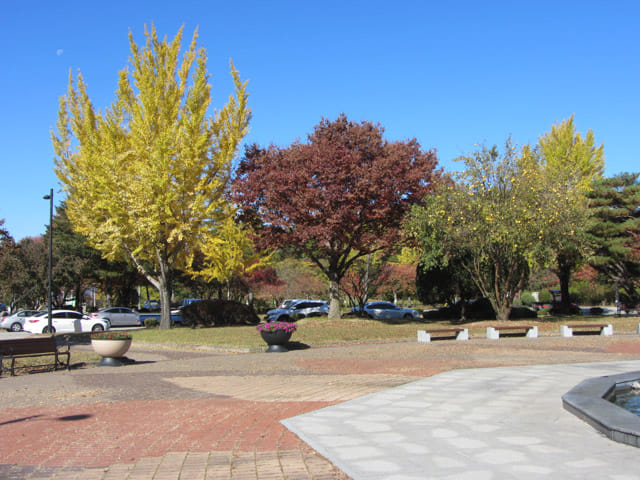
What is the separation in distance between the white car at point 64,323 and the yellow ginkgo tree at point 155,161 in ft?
17.5

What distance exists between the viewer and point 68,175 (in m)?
29.5

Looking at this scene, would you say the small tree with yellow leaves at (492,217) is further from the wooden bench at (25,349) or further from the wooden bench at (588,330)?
the wooden bench at (25,349)

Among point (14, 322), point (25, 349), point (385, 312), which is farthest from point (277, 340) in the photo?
point (14, 322)

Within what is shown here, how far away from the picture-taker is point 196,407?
7867mm

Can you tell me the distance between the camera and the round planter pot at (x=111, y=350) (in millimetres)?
13859

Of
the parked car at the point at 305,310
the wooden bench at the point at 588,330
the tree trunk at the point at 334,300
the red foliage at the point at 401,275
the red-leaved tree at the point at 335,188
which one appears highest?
the red-leaved tree at the point at 335,188

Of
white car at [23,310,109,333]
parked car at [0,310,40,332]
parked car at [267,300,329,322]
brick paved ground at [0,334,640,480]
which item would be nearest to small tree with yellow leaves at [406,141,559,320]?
brick paved ground at [0,334,640,480]

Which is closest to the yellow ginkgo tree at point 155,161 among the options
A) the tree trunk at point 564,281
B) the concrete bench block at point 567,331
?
the concrete bench block at point 567,331

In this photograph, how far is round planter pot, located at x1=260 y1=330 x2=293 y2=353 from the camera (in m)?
16.6

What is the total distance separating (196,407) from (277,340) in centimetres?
892

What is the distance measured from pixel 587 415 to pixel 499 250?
779 inches

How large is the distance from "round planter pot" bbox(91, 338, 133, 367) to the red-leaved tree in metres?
10.8

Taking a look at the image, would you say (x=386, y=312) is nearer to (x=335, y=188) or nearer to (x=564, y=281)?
(x=564, y=281)

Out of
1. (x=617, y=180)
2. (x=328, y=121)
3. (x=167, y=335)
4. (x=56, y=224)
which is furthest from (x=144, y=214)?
(x=617, y=180)
